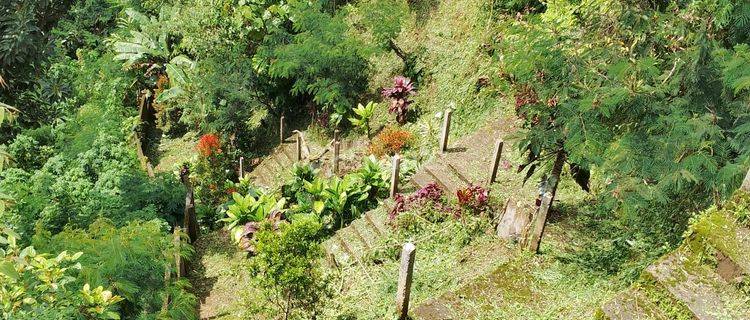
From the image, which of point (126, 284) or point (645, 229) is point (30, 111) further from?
point (645, 229)

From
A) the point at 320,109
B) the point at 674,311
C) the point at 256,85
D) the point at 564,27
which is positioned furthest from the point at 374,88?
the point at 674,311

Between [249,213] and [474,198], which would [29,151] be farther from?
[474,198]

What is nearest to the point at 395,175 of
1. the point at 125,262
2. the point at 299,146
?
the point at 299,146

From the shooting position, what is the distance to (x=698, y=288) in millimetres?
4773

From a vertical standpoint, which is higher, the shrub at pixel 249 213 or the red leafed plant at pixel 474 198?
the red leafed plant at pixel 474 198

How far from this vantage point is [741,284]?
15.3ft

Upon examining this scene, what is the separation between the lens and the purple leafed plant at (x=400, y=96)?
1211 centimetres

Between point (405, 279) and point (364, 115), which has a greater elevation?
point (405, 279)

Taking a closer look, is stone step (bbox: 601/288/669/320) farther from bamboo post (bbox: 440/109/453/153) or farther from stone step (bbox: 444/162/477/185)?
bamboo post (bbox: 440/109/453/153)

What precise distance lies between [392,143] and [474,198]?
3424 mm

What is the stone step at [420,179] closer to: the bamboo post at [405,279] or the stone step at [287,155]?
the bamboo post at [405,279]

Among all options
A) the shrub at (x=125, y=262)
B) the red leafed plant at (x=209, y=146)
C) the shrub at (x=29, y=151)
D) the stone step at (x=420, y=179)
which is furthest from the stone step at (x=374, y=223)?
the shrub at (x=29, y=151)

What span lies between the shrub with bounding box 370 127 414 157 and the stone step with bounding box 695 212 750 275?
266 inches

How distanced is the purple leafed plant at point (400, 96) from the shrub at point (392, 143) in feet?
2.51
